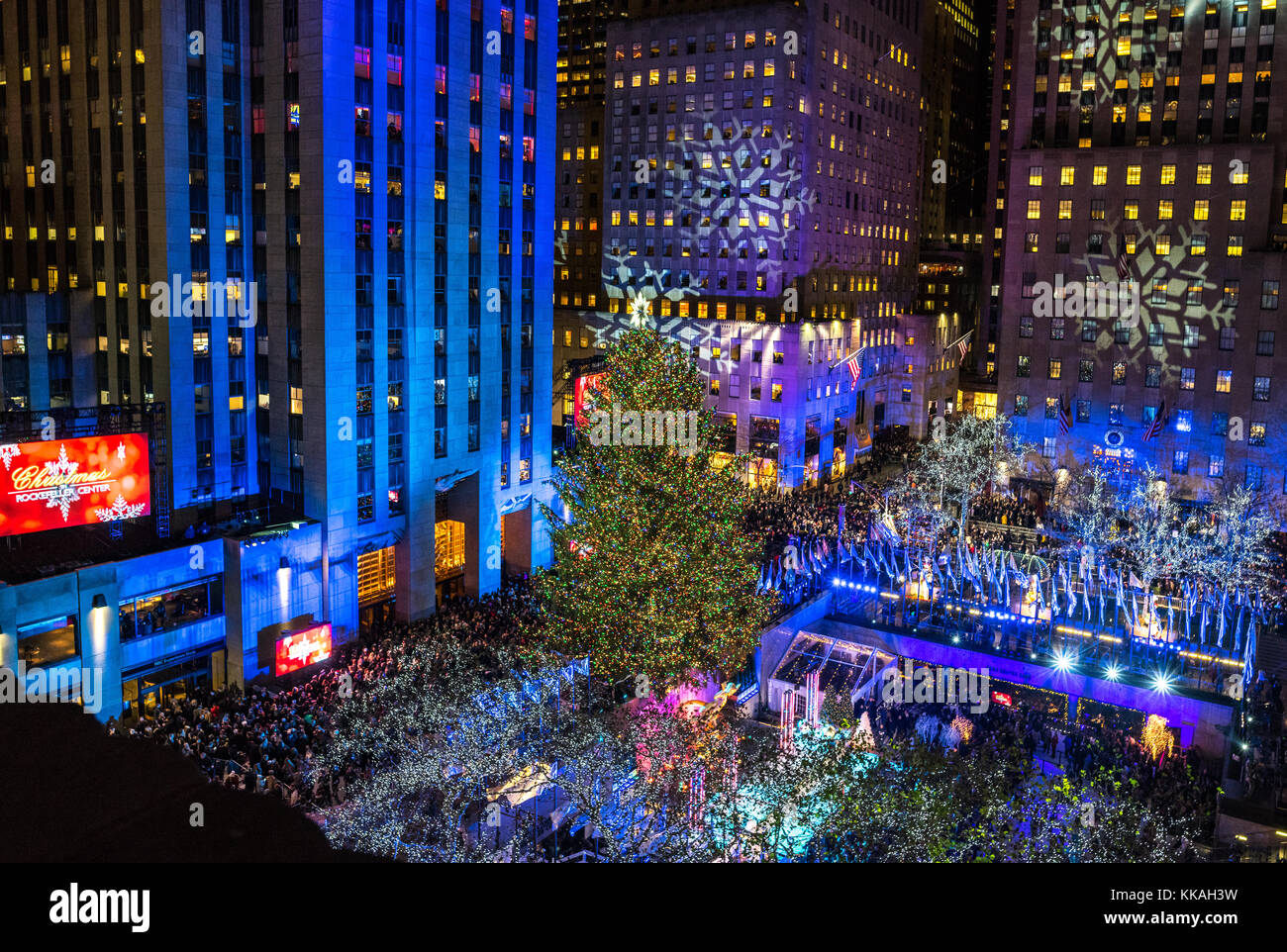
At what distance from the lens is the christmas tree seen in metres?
29.8

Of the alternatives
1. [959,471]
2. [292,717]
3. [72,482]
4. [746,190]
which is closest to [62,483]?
[72,482]

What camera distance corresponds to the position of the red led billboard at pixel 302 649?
36781mm

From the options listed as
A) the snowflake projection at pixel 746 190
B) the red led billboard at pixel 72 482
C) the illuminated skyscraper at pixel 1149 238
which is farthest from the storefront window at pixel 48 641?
the illuminated skyscraper at pixel 1149 238

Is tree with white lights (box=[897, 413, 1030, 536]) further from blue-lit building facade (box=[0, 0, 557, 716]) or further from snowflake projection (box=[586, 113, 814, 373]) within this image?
blue-lit building facade (box=[0, 0, 557, 716])

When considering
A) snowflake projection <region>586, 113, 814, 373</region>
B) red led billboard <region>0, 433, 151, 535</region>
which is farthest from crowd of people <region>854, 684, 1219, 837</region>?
snowflake projection <region>586, 113, 814, 373</region>

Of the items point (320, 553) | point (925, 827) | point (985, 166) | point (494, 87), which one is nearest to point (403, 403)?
point (320, 553)

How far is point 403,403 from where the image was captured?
44.9 metres

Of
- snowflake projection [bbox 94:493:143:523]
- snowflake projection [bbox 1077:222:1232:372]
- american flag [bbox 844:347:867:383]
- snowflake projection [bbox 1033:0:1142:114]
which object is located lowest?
snowflake projection [bbox 94:493:143:523]

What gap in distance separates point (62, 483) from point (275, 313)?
1151 centimetres

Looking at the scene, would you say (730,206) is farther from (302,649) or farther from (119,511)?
(119,511)

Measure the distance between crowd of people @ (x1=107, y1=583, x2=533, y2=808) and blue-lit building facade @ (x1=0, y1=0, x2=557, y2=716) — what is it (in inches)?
104

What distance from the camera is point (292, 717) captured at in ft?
101

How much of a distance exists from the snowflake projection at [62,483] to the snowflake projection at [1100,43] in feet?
232

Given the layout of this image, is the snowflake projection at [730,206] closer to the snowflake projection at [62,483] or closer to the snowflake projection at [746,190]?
the snowflake projection at [746,190]
